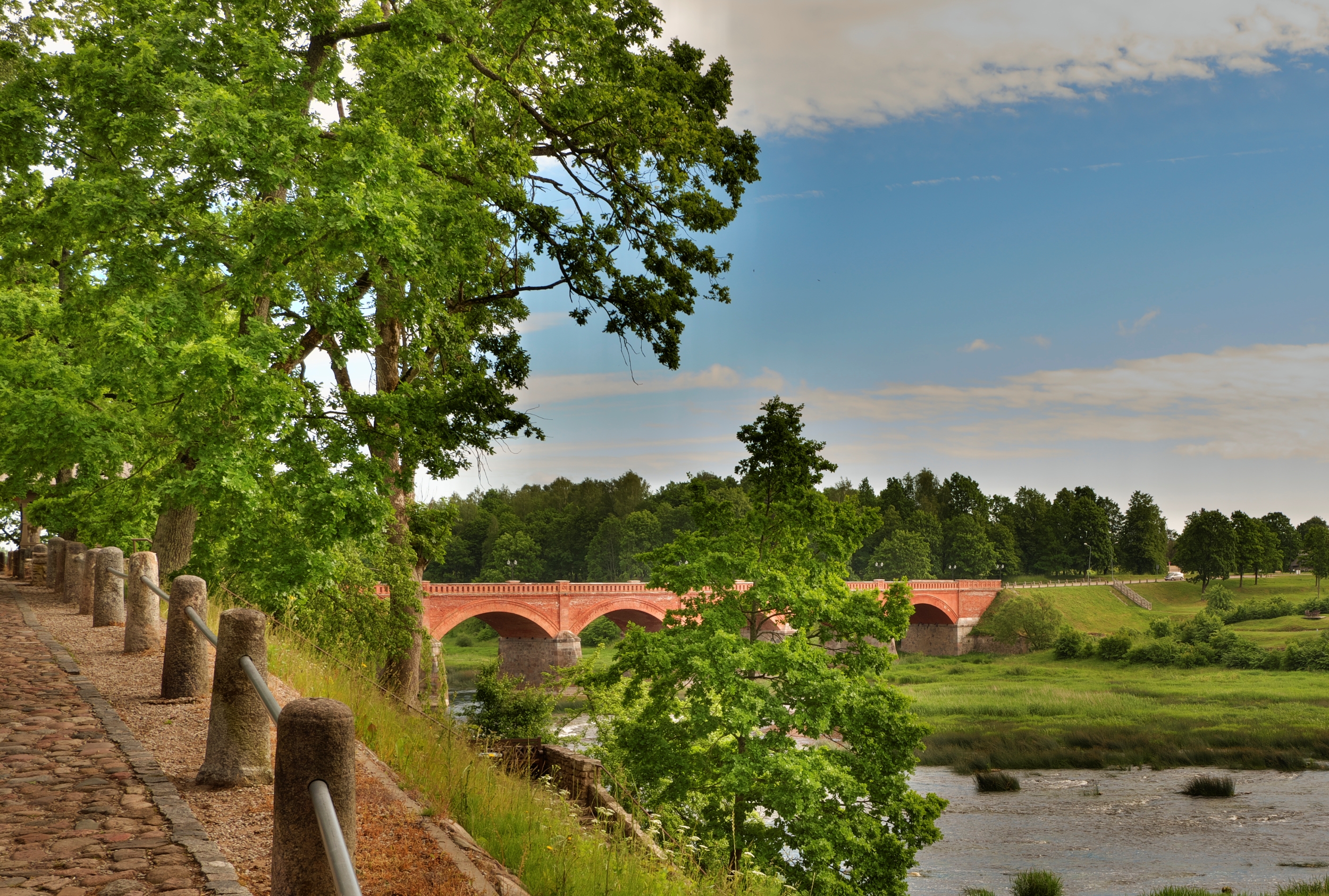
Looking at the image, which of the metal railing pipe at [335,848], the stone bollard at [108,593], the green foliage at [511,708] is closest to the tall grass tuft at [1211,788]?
the green foliage at [511,708]

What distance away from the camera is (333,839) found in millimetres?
2930

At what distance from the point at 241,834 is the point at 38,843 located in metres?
0.89

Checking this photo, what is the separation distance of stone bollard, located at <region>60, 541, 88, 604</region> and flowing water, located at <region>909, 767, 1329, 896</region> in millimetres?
15515

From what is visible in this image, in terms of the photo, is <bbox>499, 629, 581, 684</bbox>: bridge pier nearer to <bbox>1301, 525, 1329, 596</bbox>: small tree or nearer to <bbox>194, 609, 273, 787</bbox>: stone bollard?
<bbox>194, 609, 273, 787</bbox>: stone bollard

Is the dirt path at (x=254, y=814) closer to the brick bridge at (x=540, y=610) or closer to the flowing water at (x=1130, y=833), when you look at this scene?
the flowing water at (x=1130, y=833)

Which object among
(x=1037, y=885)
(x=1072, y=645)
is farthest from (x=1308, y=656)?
(x=1037, y=885)

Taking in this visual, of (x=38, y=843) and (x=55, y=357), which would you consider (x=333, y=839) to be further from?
(x=55, y=357)

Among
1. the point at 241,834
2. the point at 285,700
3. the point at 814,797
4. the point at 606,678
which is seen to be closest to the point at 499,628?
the point at 606,678

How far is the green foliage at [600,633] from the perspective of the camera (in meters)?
61.2

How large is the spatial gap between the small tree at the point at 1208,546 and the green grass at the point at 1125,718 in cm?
2790

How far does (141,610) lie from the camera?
9562 millimetres

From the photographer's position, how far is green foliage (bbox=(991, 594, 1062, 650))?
5716 centimetres

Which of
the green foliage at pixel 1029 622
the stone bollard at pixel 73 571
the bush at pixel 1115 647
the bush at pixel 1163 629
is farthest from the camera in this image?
the green foliage at pixel 1029 622

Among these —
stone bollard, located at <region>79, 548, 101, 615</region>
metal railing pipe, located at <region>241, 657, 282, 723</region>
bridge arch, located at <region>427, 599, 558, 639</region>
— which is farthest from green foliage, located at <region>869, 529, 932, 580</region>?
metal railing pipe, located at <region>241, 657, 282, 723</region>
